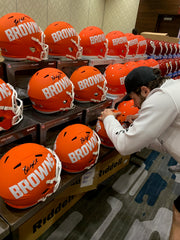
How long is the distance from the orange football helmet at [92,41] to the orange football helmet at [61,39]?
0.26m

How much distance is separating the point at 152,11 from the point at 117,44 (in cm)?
502

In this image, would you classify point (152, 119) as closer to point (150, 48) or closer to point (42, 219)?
point (42, 219)

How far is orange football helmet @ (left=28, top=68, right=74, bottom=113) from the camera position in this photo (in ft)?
4.45

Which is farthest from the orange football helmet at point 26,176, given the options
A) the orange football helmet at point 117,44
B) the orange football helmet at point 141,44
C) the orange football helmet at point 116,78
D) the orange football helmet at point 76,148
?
the orange football helmet at point 141,44

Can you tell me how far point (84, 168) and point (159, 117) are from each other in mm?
661

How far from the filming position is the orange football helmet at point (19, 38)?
134cm

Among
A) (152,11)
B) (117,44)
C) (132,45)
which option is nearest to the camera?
(117,44)

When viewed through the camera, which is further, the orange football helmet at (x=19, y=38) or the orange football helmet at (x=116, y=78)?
the orange football helmet at (x=116, y=78)

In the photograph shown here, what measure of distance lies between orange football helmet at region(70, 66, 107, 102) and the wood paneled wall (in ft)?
18.9

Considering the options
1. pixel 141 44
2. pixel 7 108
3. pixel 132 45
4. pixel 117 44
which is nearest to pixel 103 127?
pixel 7 108

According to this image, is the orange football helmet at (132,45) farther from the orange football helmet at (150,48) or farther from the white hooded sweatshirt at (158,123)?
the white hooded sweatshirt at (158,123)

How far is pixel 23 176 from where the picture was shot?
95 centimetres

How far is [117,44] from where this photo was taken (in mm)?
2373

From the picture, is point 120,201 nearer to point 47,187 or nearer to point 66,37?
point 47,187
